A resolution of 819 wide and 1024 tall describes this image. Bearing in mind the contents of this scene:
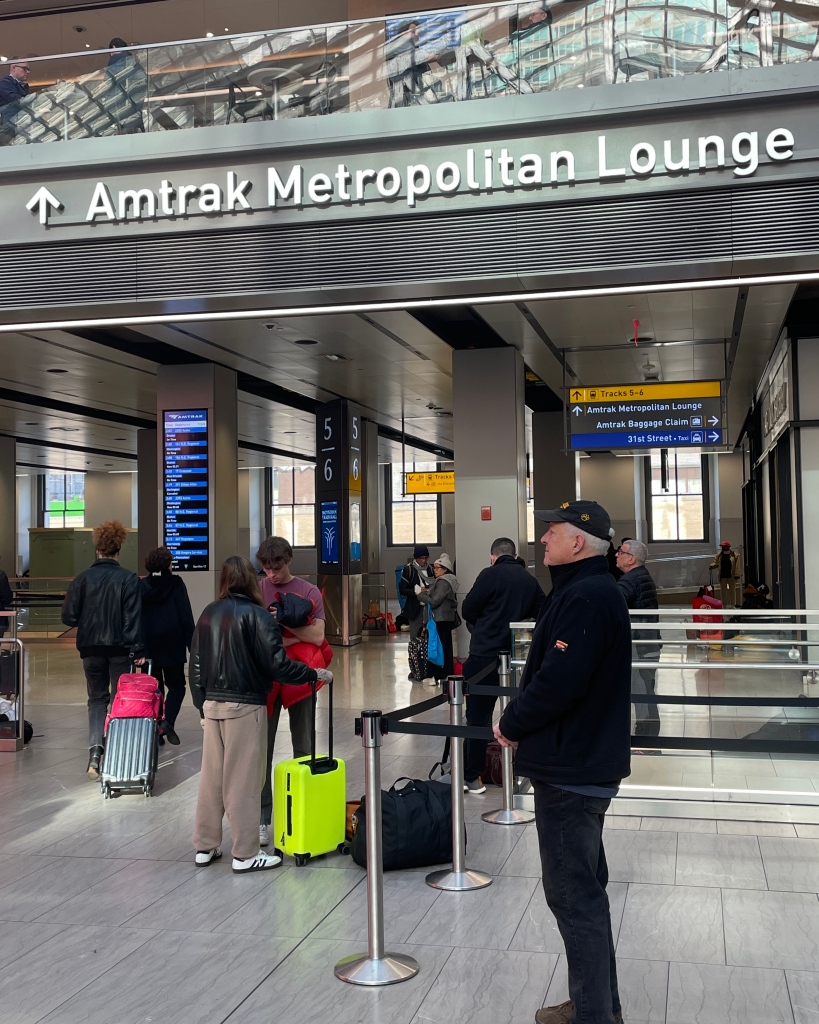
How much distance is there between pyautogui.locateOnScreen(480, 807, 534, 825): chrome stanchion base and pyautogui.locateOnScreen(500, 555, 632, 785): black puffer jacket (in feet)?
9.65

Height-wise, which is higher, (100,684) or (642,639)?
(642,639)

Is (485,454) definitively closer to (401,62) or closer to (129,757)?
(401,62)

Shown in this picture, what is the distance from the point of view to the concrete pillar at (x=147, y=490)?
20.5 meters

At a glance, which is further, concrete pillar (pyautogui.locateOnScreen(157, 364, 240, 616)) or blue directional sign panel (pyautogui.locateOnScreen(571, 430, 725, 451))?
concrete pillar (pyautogui.locateOnScreen(157, 364, 240, 616))

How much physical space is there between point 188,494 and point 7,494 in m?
12.0

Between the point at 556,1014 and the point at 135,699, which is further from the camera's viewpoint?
the point at 135,699

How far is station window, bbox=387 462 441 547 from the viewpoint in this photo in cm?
3728

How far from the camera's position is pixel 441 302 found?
654cm

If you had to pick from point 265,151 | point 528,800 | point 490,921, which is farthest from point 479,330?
point 490,921

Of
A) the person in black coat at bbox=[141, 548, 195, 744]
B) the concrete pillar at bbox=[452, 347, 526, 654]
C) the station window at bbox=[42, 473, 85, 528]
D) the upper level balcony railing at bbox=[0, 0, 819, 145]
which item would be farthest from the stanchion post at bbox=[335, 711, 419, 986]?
the station window at bbox=[42, 473, 85, 528]

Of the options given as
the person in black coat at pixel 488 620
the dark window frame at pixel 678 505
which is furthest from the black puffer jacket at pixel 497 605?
the dark window frame at pixel 678 505

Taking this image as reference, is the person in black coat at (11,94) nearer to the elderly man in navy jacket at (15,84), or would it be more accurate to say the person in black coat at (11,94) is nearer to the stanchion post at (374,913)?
the elderly man in navy jacket at (15,84)

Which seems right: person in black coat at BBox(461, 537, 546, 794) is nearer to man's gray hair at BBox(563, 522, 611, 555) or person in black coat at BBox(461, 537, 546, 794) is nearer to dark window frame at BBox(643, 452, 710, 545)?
man's gray hair at BBox(563, 522, 611, 555)

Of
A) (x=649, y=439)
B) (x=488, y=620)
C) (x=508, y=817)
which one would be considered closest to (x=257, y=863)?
(x=508, y=817)
